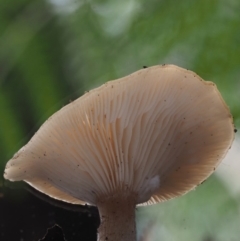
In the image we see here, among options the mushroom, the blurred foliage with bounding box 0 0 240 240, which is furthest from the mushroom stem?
the blurred foliage with bounding box 0 0 240 240

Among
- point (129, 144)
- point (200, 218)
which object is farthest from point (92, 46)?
point (200, 218)

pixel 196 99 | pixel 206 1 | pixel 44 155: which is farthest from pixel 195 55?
pixel 44 155

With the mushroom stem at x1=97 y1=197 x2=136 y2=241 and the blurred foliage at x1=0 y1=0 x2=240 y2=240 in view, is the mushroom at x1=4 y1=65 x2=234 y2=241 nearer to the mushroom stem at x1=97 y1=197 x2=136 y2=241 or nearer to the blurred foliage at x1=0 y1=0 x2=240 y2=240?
the mushroom stem at x1=97 y1=197 x2=136 y2=241

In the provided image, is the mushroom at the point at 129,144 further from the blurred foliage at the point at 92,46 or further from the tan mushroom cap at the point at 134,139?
the blurred foliage at the point at 92,46

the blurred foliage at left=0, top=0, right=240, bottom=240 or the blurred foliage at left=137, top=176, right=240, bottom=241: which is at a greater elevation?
the blurred foliage at left=0, top=0, right=240, bottom=240

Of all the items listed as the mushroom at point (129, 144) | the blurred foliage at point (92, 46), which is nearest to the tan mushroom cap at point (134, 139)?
the mushroom at point (129, 144)

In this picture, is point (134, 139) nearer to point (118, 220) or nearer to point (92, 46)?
point (118, 220)
